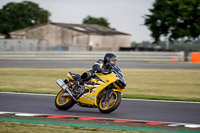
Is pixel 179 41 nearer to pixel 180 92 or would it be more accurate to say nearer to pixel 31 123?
pixel 180 92

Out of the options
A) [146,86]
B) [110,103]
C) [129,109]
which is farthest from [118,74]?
[146,86]

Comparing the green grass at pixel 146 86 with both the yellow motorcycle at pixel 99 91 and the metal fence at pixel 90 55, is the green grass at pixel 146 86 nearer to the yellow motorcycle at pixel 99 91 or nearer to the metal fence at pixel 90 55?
the yellow motorcycle at pixel 99 91

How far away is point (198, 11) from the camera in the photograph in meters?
35.0

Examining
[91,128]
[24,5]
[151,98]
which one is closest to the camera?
[91,128]

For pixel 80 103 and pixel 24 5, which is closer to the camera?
pixel 80 103

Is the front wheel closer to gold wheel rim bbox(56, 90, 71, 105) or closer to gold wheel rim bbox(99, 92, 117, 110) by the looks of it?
gold wheel rim bbox(99, 92, 117, 110)

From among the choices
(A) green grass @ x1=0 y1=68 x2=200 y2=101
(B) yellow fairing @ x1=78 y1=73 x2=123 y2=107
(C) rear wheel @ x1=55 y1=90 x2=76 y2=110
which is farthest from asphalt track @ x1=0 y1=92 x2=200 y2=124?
(A) green grass @ x1=0 y1=68 x2=200 y2=101

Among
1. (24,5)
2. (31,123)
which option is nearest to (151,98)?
(31,123)

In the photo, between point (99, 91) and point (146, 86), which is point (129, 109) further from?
point (146, 86)

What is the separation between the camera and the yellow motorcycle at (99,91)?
330 inches

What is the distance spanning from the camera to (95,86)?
28.5 feet

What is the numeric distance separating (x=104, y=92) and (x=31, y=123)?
1.95 metres

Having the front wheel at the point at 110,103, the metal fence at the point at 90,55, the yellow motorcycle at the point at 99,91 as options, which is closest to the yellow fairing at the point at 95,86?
the yellow motorcycle at the point at 99,91

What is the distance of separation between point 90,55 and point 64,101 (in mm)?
25734
